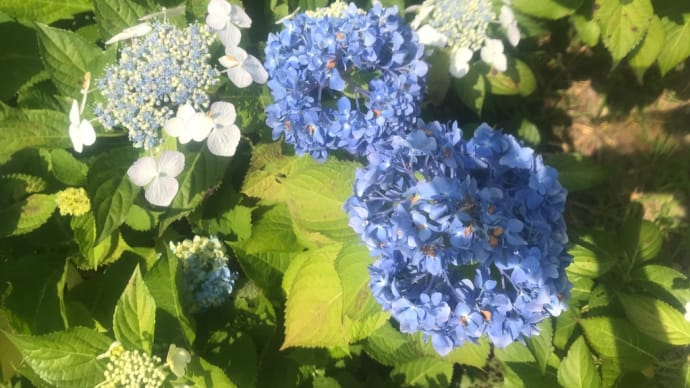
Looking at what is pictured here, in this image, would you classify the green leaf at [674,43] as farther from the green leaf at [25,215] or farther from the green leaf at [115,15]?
the green leaf at [25,215]

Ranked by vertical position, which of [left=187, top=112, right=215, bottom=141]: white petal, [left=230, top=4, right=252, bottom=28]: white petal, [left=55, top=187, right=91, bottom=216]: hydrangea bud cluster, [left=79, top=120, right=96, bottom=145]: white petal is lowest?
[left=55, top=187, right=91, bottom=216]: hydrangea bud cluster

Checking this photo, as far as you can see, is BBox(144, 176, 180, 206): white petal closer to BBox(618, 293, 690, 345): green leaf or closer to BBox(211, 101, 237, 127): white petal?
BBox(211, 101, 237, 127): white petal

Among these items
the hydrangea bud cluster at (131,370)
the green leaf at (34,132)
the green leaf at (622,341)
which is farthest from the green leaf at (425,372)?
the green leaf at (34,132)

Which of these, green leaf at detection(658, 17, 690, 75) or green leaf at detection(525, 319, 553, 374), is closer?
green leaf at detection(525, 319, 553, 374)

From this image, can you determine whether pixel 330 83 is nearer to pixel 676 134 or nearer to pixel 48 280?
pixel 48 280

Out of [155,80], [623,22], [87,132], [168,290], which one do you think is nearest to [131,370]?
[168,290]

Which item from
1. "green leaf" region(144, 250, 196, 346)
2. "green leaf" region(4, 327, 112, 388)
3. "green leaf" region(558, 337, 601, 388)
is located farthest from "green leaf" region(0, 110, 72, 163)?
"green leaf" region(558, 337, 601, 388)

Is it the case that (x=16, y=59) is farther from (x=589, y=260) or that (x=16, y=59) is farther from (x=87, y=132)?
(x=589, y=260)
